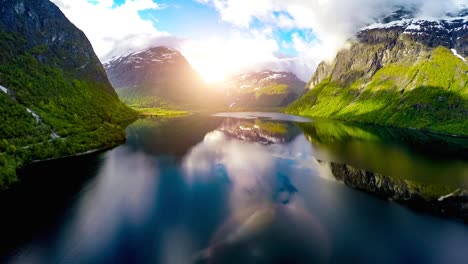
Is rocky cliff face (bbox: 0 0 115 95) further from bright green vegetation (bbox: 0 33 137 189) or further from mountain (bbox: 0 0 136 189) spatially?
bright green vegetation (bbox: 0 33 137 189)

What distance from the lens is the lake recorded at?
134 feet

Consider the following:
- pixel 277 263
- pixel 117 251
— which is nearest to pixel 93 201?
pixel 117 251

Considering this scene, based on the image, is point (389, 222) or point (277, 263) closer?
point (277, 263)

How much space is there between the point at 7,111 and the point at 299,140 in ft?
386

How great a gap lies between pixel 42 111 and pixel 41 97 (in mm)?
17462

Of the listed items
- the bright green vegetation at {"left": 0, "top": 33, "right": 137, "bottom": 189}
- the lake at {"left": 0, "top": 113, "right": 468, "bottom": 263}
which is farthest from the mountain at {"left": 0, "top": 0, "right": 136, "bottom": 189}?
the lake at {"left": 0, "top": 113, "right": 468, "bottom": 263}

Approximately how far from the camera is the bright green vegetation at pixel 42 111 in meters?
81.8

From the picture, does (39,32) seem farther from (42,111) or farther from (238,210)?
(238,210)

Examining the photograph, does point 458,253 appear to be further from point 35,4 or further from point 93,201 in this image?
point 35,4

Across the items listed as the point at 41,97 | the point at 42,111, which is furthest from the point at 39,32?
the point at 42,111

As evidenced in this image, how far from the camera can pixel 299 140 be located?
478 ft

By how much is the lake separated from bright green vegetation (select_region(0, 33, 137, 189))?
20.5 ft

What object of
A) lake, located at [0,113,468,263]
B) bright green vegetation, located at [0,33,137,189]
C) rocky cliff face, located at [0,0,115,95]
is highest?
rocky cliff face, located at [0,0,115,95]

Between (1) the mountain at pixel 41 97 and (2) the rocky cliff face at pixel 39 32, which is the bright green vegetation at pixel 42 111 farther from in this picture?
(2) the rocky cliff face at pixel 39 32
